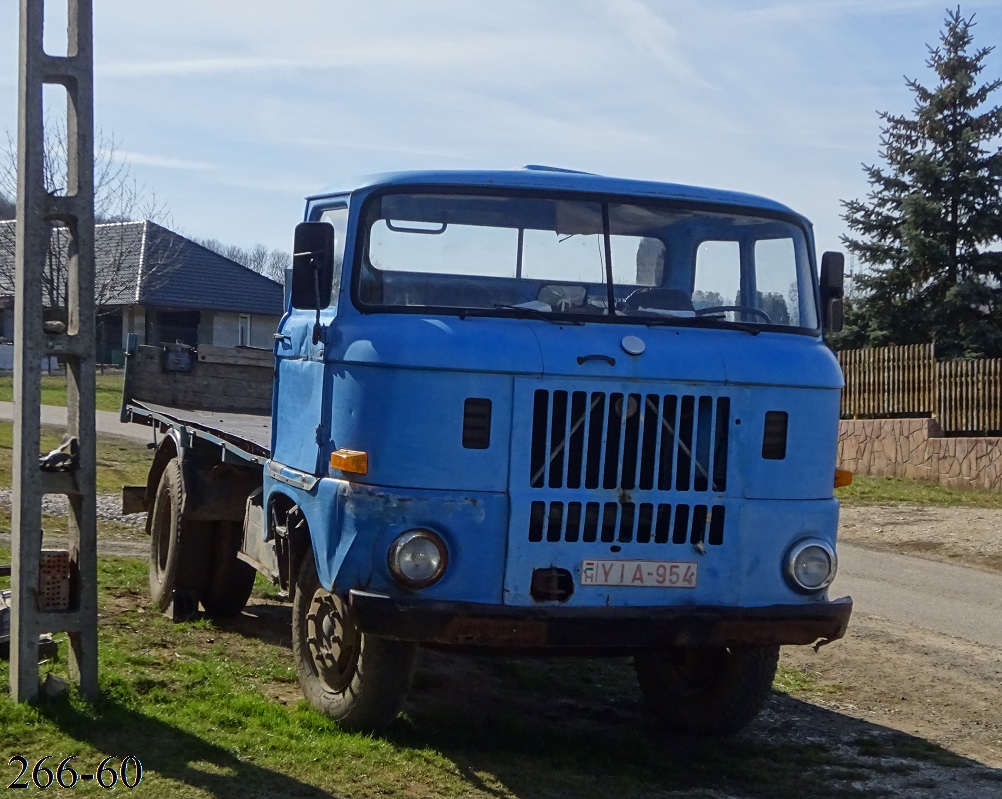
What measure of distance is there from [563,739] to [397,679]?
39.5 inches

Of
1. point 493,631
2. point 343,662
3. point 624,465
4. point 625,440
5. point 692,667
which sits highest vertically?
point 625,440

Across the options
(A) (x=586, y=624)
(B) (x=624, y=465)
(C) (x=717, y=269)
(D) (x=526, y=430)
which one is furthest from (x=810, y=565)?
(C) (x=717, y=269)

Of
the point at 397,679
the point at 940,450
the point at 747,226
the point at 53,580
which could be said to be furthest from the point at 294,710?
the point at 940,450

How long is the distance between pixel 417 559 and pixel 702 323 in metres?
1.75

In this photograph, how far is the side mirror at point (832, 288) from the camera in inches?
254

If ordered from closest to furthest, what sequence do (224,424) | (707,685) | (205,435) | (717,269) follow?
(717,269), (707,685), (205,435), (224,424)

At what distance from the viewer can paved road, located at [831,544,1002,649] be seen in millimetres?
9992

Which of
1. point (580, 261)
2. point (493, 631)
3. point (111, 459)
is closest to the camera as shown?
point (493, 631)

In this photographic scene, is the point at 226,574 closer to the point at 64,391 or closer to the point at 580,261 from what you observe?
the point at 580,261

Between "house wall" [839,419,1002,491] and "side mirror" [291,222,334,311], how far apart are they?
572 inches

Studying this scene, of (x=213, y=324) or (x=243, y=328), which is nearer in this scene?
(x=213, y=324)

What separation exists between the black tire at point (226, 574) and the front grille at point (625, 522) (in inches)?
144

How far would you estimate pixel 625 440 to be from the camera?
5.56 m

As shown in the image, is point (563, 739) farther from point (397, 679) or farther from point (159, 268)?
point (159, 268)
